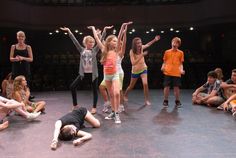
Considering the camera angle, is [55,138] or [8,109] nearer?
[55,138]

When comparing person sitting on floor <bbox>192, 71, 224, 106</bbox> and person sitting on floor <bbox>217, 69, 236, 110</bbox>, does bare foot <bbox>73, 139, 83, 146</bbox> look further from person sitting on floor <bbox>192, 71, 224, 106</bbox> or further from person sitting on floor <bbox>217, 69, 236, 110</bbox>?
person sitting on floor <bbox>192, 71, 224, 106</bbox>

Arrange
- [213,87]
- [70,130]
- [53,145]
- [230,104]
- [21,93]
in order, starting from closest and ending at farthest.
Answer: [53,145]
[70,130]
[21,93]
[230,104]
[213,87]

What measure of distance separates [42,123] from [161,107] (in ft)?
8.50

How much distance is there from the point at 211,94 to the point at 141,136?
297 cm

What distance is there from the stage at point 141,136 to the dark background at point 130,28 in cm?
503

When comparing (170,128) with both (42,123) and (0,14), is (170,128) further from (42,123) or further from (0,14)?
(0,14)

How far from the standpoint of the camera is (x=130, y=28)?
14625 millimetres

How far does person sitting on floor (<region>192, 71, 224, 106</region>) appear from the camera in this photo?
6746mm

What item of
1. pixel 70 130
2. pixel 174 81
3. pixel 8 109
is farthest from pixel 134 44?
pixel 70 130

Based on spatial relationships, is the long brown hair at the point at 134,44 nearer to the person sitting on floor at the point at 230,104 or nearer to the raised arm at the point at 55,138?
the person sitting on floor at the point at 230,104

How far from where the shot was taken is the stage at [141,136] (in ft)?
12.3

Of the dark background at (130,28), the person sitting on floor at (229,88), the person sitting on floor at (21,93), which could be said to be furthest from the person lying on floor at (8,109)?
the dark background at (130,28)

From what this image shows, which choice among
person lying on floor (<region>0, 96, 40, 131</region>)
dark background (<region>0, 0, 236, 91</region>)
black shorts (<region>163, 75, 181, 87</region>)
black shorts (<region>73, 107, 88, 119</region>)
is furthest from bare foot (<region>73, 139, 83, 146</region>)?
dark background (<region>0, 0, 236, 91</region>)

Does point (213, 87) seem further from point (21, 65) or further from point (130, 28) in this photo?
point (130, 28)
